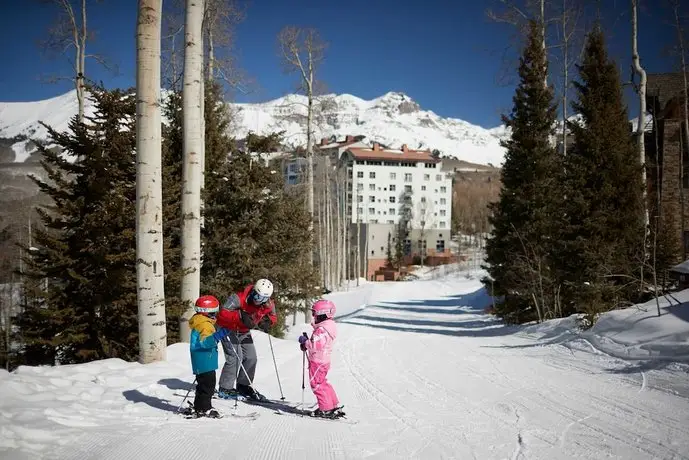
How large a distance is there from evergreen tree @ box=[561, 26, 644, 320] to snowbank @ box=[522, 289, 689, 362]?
4368 mm

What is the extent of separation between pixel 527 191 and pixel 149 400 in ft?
57.7

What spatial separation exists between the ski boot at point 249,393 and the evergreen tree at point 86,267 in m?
3.84

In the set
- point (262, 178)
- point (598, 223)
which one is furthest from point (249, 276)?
point (598, 223)

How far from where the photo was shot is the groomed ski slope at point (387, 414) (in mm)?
4172

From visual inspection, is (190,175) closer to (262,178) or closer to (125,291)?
(125,291)

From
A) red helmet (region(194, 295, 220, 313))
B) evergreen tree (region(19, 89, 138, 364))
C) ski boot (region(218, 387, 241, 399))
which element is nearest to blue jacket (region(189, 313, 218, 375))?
red helmet (region(194, 295, 220, 313))

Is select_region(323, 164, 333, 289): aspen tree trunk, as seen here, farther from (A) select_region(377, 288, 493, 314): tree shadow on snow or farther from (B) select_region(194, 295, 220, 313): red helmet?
(B) select_region(194, 295, 220, 313): red helmet

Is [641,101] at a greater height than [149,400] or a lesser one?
greater

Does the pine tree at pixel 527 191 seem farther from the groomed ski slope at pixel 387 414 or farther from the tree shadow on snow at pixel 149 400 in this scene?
the tree shadow on snow at pixel 149 400

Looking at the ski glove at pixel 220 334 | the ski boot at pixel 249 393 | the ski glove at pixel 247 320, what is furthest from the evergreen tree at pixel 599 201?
the ski glove at pixel 220 334

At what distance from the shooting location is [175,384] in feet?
20.8

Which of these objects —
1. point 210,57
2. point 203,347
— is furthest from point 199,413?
point 210,57

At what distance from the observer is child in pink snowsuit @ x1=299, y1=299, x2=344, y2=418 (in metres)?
5.48

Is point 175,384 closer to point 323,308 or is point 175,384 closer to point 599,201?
point 323,308
